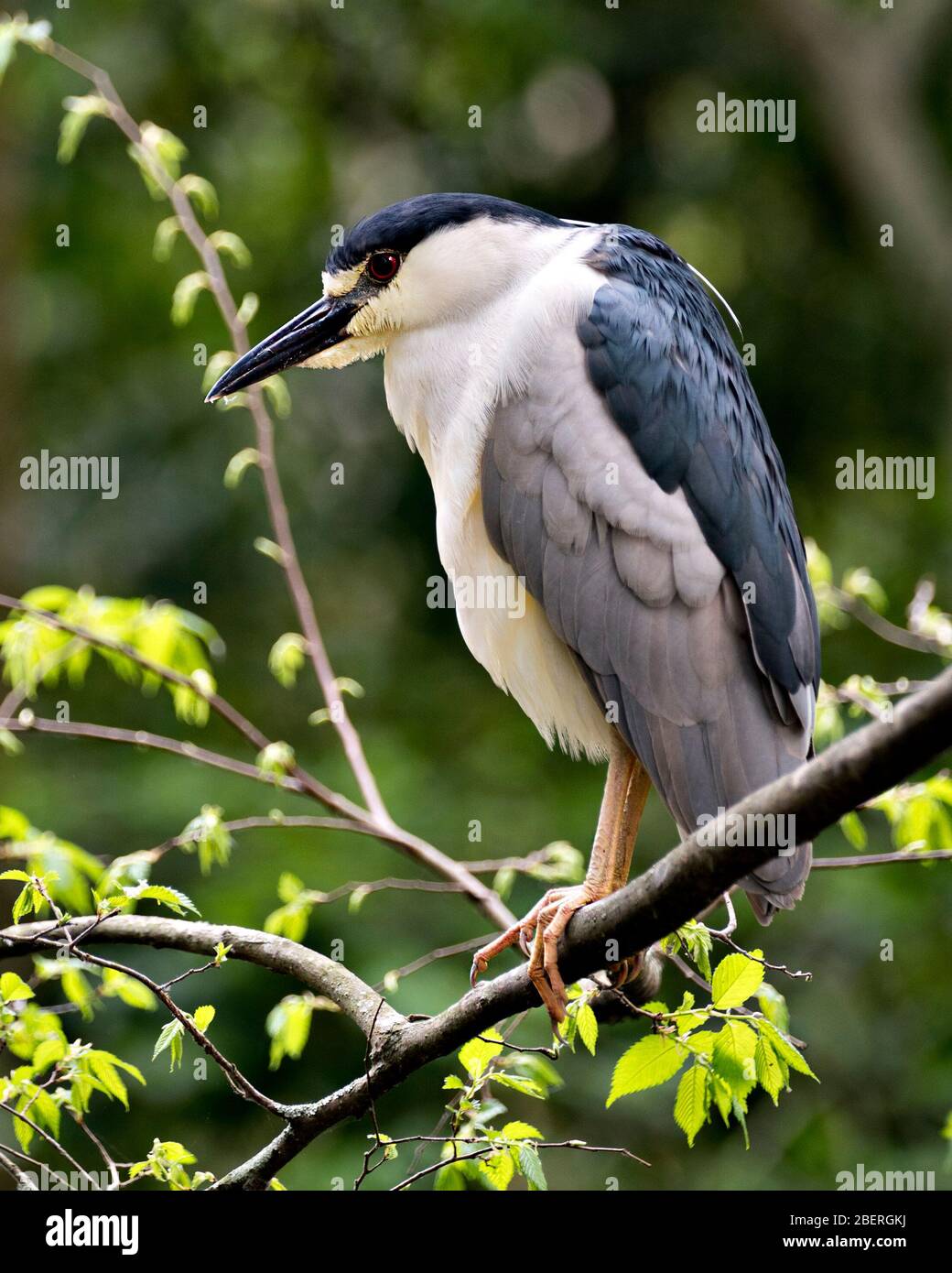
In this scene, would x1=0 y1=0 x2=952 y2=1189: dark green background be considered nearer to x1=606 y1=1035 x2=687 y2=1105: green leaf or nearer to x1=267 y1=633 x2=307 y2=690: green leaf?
x1=267 y1=633 x2=307 y2=690: green leaf

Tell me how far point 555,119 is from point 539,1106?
568cm

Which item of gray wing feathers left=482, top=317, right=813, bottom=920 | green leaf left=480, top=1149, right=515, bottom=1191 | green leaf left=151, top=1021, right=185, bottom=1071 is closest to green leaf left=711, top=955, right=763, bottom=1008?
green leaf left=480, top=1149, right=515, bottom=1191

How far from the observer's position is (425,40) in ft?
26.9

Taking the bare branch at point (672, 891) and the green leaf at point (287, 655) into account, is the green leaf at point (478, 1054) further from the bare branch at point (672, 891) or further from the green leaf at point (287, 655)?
the green leaf at point (287, 655)

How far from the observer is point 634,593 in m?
3.07

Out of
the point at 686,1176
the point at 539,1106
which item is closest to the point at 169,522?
the point at 539,1106

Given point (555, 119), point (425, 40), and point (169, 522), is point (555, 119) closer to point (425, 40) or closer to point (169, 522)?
point (425, 40)

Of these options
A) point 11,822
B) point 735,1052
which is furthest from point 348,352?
point 735,1052

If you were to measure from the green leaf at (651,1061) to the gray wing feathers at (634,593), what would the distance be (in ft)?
2.45

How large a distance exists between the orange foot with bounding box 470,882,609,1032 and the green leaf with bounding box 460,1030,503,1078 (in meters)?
0.11

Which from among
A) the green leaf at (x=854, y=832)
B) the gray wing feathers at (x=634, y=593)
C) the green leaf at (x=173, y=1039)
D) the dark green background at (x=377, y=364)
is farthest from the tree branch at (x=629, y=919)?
the dark green background at (x=377, y=364)

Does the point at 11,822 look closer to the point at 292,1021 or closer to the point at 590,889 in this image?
the point at 292,1021

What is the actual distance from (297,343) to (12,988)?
1.78 metres

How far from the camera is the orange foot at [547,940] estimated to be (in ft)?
7.85
